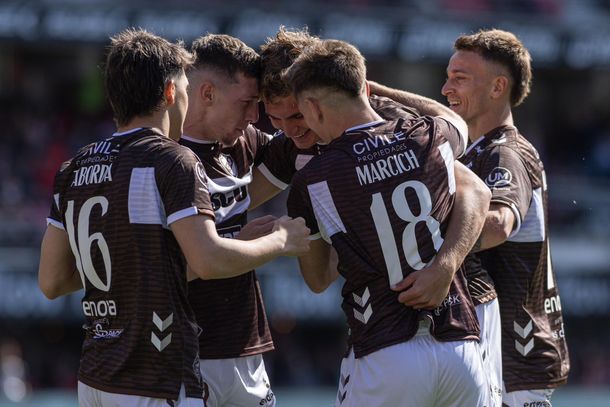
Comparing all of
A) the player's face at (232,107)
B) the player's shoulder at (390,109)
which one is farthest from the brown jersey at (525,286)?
the player's face at (232,107)

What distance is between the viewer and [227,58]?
5.26m

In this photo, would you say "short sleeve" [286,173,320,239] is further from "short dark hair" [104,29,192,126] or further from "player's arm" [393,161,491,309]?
"short dark hair" [104,29,192,126]

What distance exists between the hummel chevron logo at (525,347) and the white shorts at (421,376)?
87cm

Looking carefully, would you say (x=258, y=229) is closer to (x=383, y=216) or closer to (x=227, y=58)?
(x=383, y=216)

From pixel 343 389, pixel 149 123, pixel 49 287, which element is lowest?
pixel 343 389

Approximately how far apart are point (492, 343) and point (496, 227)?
0.57 m

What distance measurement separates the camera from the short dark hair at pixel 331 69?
4.55 metres

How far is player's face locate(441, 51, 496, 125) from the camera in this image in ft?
18.5

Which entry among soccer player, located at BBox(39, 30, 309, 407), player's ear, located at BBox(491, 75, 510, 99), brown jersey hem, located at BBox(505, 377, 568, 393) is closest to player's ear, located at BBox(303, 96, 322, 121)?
soccer player, located at BBox(39, 30, 309, 407)

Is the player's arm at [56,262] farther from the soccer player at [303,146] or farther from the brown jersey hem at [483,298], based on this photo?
the brown jersey hem at [483,298]

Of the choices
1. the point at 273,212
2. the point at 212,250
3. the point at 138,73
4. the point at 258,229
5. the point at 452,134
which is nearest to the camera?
the point at 212,250

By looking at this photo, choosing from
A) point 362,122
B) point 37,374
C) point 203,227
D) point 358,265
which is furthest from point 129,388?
point 37,374

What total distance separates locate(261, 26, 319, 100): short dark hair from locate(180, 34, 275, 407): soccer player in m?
0.07

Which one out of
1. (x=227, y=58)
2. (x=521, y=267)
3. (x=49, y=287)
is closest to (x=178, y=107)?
(x=227, y=58)
